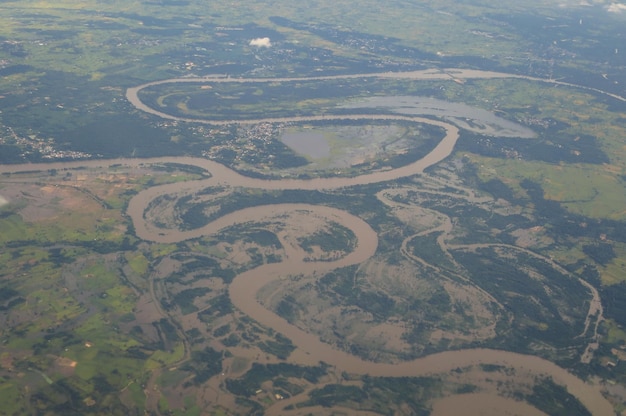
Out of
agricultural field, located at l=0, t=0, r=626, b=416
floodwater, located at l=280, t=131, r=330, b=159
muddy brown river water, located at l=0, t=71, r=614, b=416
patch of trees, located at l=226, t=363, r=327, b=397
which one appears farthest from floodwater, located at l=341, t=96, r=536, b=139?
patch of trees, located at l=226, t=363, r=327, b=397

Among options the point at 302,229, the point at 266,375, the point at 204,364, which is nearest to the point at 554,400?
the point at 266,375

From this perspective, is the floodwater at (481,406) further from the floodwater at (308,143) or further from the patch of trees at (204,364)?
the floodwater at (308,143)

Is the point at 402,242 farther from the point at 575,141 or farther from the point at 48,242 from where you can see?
the point at 575,141

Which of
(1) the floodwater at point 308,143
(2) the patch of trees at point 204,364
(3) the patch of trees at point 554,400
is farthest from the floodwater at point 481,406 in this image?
(1) the floodwater at point 308,143

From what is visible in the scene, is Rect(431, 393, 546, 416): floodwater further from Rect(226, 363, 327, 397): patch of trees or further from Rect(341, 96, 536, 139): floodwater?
Rect(341, 96, 536, 139): floodwater

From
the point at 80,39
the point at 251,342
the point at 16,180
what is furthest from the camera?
the point at 80,39

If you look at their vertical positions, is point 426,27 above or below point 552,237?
above

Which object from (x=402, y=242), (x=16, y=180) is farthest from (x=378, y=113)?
(x=16, y=180)
